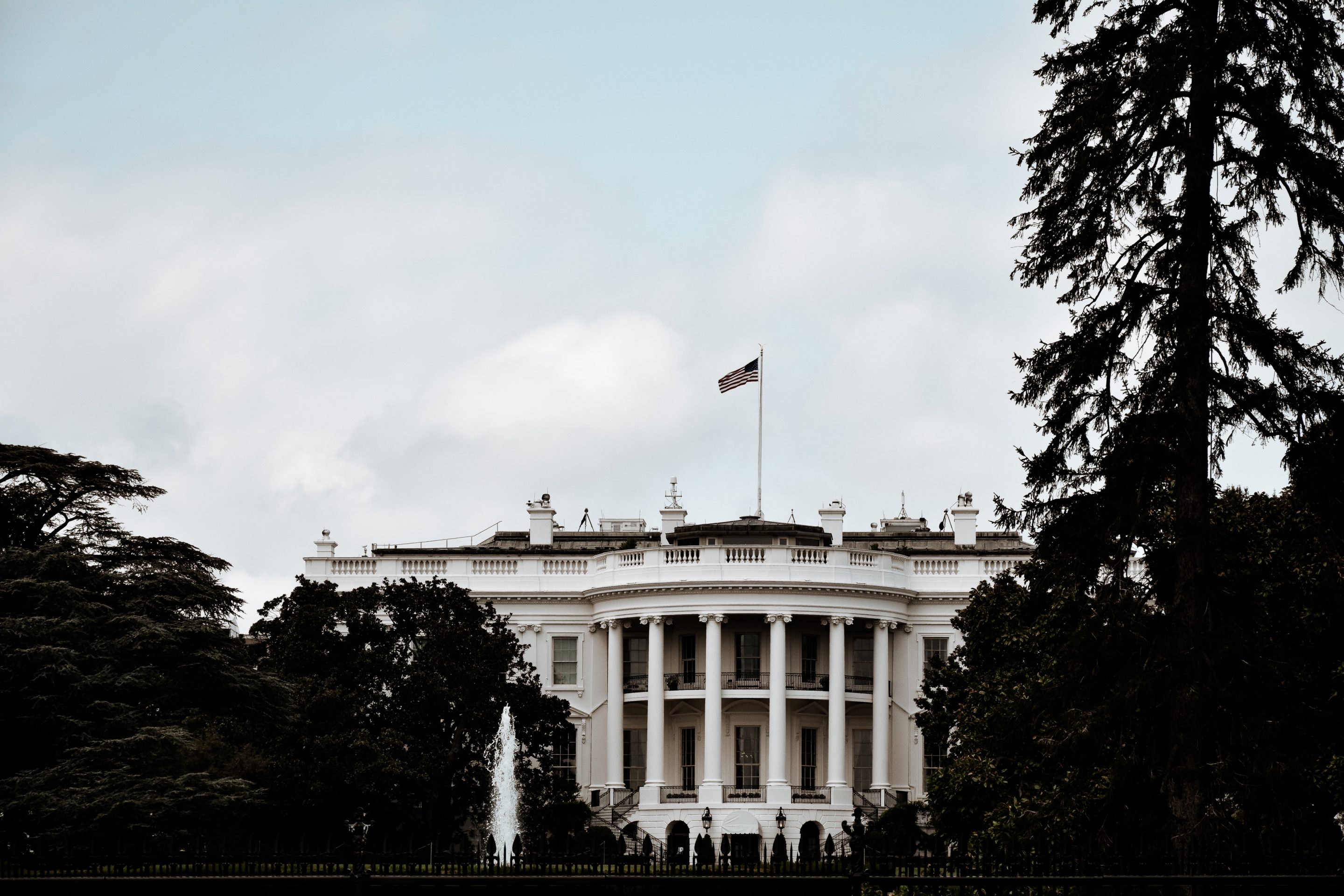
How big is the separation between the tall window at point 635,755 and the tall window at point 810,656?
6.36m

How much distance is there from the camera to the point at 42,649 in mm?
42438

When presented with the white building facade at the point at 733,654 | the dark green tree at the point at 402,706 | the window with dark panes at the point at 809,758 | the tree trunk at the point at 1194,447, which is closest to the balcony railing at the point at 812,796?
the white building facade at the point at 733,654

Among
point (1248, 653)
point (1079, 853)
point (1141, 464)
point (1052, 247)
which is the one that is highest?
point (1052, 247)

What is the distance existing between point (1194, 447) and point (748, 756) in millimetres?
48970

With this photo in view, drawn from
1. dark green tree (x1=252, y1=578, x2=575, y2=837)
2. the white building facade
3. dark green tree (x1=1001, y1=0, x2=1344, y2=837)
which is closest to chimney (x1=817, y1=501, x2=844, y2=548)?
the white building facade

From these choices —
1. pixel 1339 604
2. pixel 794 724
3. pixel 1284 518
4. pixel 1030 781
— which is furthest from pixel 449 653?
pixel 1339 604

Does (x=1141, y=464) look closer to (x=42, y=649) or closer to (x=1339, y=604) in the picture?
(x=1339, y=604)

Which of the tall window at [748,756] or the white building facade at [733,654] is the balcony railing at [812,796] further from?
the tall window at [748,756]

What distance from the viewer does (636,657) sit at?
240 ft

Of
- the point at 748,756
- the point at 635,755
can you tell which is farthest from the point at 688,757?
the point at 748,756

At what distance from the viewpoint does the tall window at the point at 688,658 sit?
71.7 meters

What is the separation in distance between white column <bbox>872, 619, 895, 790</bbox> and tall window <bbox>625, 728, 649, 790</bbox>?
847cm

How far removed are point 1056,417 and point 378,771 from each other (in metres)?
35.7

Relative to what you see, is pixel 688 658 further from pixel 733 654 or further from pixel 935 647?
pixel 935 647
